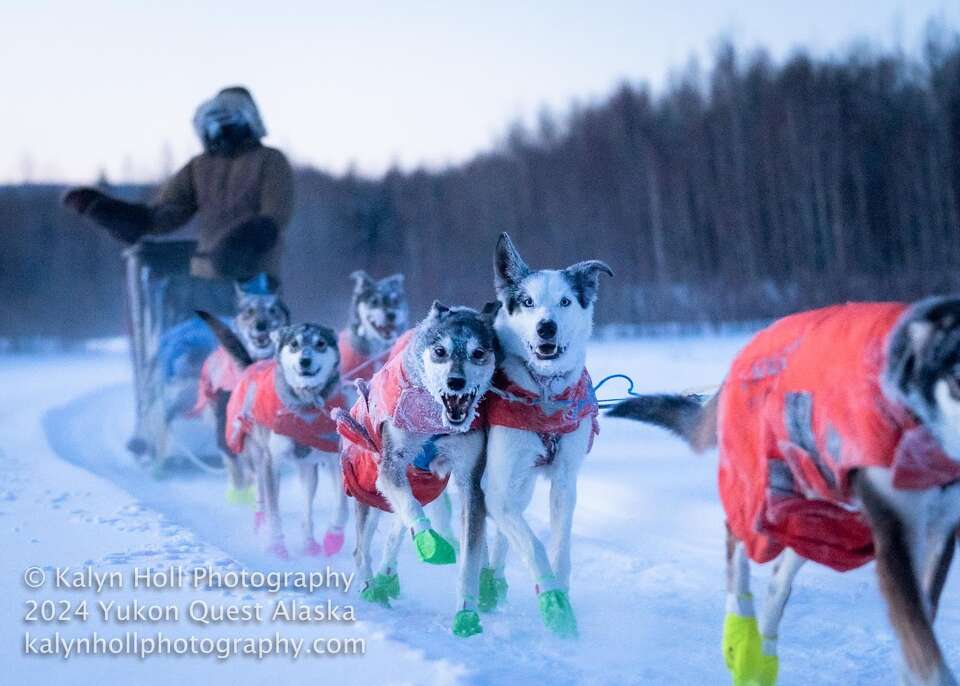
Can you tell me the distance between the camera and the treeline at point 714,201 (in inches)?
501

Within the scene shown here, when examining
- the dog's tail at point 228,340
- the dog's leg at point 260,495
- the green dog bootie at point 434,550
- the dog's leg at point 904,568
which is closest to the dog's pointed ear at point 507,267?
the green dog bootie at point 434,550

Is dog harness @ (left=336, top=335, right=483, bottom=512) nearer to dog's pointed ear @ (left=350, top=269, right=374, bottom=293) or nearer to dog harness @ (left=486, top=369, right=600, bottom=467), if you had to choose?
dog harness @ (left=486, top=369, right=600, bottom=467)

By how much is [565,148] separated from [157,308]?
11.9 meters

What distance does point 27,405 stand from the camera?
449 inches

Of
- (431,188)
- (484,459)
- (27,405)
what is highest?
(431,188)

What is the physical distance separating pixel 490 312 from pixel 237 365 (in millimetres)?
2949

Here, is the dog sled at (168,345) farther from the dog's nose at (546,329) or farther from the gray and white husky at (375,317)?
the dog's nose at (546,329)

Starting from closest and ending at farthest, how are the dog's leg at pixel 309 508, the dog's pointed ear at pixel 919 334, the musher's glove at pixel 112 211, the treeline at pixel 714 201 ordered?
the dog's pointed ear at pixel 919 334 < the dog's leg at pixel 309 508 < the musher's glove at pixel 112 211 < the treeline at pixel 714 201

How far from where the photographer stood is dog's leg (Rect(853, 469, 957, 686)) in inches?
77.2

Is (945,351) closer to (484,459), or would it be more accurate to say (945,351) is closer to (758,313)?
(484,459)

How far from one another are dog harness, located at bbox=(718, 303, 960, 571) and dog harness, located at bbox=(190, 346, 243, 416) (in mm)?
4106

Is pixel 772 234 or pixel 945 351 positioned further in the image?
pixel 772 234

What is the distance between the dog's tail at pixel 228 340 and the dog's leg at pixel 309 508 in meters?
1.17

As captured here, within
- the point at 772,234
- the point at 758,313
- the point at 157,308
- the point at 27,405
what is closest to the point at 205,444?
the point at 157,308
